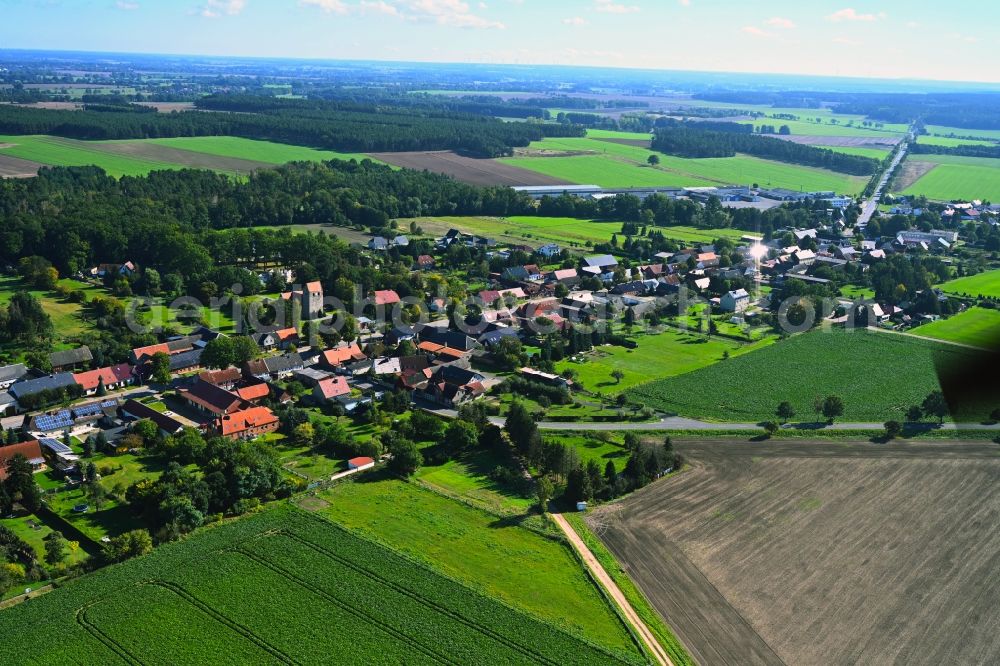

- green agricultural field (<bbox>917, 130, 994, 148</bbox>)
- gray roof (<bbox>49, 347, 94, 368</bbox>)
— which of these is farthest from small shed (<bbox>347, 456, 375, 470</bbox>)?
green agricultural field (<bbox>917, 130, 994, 148</bbox>)

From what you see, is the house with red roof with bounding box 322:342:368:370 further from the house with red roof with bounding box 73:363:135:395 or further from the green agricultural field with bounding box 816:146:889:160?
the green agricultural field with bounding box 816:146:889:160

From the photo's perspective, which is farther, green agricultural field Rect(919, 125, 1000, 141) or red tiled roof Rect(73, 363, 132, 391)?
green agricultural field Rect(919, 125, 1000, 141)

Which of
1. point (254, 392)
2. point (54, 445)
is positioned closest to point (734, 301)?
point (254, 392)

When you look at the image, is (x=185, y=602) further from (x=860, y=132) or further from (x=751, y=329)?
(x=860, y=132)

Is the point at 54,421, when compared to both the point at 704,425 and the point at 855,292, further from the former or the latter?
the point at 855,292

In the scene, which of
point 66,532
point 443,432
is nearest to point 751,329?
point 443,432

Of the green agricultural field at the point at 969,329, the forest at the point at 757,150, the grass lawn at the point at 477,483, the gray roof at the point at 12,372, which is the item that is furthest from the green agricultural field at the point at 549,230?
the forest at the point at 757,150

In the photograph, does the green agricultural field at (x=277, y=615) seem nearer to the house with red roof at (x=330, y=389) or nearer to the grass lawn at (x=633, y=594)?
the grass lawn at (x=633, y=594)
